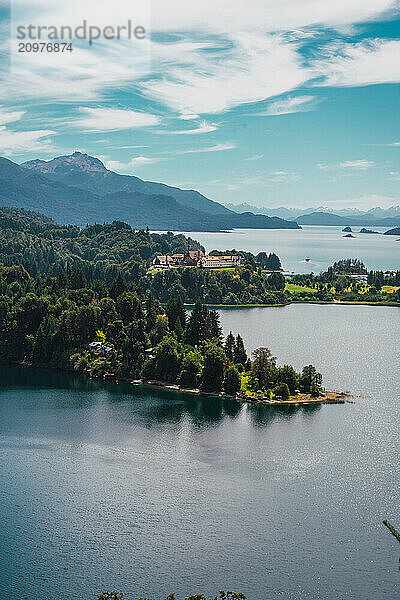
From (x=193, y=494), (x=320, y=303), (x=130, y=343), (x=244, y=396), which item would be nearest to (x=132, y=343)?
(x=130, y=343)

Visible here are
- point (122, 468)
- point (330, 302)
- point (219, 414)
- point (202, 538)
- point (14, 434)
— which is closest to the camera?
point (202, 538)

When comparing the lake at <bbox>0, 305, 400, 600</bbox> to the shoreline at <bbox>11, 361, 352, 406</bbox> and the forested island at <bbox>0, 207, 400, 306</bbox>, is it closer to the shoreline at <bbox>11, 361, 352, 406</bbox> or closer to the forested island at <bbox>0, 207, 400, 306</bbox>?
the shoreline at <bbox>11, 361, 352, 406</bbox>

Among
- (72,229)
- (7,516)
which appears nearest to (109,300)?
(7,516)

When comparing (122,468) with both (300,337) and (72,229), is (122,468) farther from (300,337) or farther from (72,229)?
(72,229)

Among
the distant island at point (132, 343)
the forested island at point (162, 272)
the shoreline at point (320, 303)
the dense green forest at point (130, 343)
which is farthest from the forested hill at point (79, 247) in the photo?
the dense green forest at point (130, 343)

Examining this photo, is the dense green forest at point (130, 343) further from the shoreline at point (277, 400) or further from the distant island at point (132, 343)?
the shoreline at point (277, 400)

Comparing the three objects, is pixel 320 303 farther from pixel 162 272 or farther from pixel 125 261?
pixel 125 261

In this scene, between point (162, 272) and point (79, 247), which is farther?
point (79, 247)

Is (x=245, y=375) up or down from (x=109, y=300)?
down
